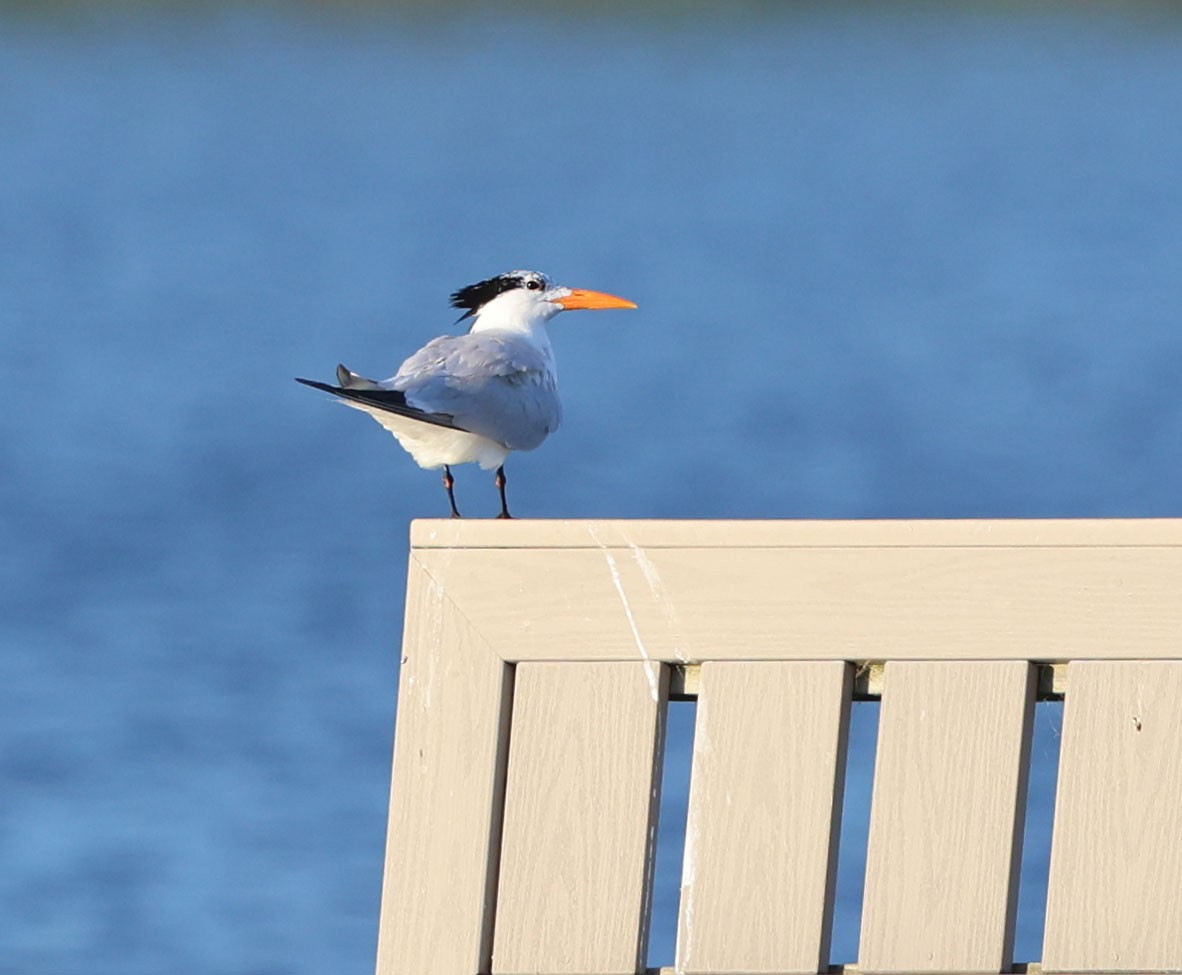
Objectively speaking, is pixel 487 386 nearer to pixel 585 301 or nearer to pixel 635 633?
pixel 585 301

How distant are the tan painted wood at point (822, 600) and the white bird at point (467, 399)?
70.1 inches

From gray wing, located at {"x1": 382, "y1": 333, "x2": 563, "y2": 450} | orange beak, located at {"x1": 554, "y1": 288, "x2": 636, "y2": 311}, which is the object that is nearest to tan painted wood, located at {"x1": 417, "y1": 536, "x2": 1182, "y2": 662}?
gray wing, located at {"x1": 382, "y1": 333, "x2": 563, "y2": 450}

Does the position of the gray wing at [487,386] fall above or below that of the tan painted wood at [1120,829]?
above

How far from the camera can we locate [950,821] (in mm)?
2184

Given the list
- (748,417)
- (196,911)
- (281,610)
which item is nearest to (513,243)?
(748,417)

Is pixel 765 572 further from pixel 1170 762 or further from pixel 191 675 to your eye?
pixel 191 675

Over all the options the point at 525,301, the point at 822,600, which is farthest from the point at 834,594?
the point at 525,301

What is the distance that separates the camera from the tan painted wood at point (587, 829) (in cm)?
228

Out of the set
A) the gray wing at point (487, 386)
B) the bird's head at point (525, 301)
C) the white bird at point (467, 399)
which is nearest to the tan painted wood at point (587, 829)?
the white bird at point (467, 399)

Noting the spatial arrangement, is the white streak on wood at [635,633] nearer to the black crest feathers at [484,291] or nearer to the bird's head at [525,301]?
the bird's head at [525,301]

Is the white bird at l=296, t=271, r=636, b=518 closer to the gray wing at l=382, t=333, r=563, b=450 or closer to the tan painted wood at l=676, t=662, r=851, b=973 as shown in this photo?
the gray wing at l=382, t=333, r=563, b=450

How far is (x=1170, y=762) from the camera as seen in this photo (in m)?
2.14

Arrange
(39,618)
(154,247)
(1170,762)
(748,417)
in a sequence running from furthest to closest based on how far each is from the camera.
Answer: (154,247) < (748,417) < (39,618) < (1170,762)

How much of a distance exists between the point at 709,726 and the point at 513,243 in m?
17.7
